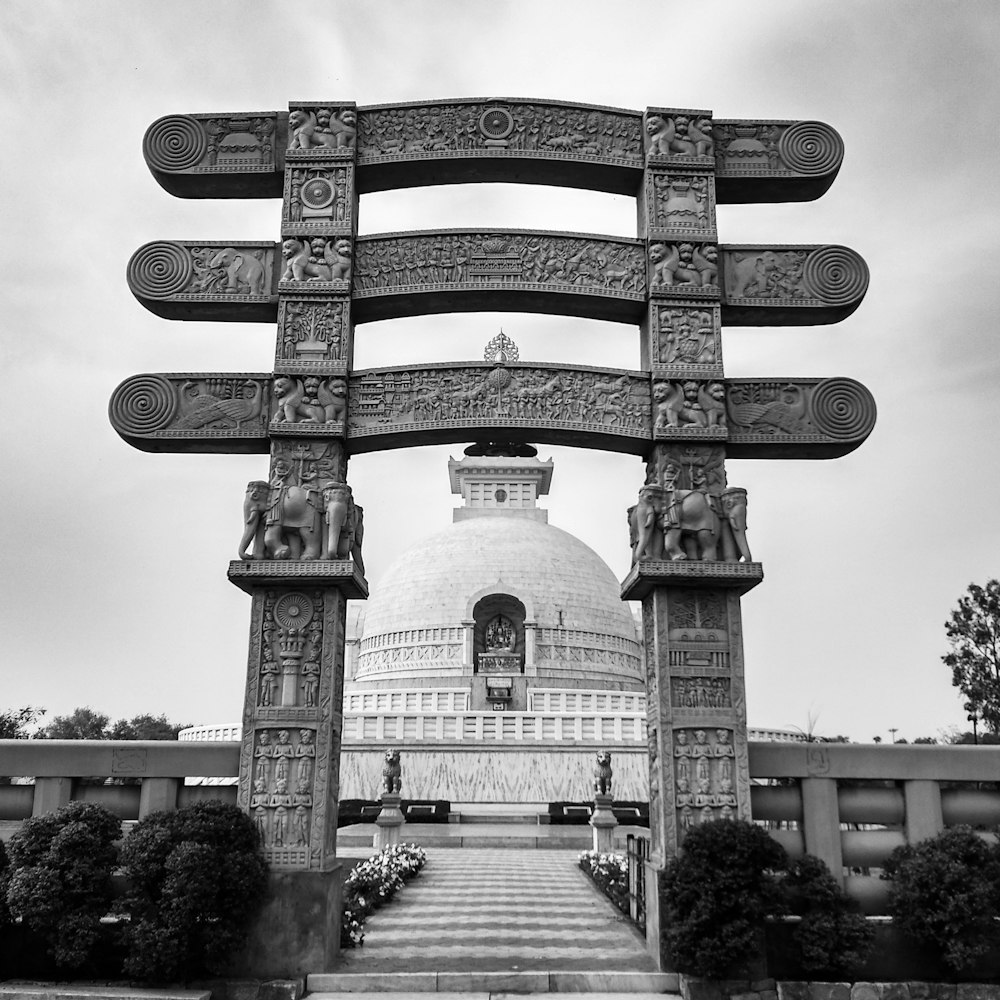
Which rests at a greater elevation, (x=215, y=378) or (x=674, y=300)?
(x=674, y=300)

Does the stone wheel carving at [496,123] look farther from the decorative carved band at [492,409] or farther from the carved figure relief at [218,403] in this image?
the carved figure relief at [218,403]

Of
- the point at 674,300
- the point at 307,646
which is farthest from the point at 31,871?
the point at 674,300

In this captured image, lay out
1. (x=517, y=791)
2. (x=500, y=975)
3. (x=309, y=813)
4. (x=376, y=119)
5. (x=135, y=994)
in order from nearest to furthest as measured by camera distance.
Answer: (x=135, y=994) → (x=500, y=975) → (x=309, y=813) → (x=376, y=119) → (x=517, y=791)

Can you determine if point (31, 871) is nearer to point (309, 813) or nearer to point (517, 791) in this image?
point (309, 813)

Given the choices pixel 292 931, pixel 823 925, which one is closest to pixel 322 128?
pixel 292 931

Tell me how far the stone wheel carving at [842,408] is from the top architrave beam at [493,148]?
2313mm

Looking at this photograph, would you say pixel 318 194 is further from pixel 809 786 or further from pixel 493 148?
pixel 809 786

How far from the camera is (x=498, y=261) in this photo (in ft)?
33.3

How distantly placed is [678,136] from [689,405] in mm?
3033

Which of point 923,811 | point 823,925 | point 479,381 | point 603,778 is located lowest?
point 823,925

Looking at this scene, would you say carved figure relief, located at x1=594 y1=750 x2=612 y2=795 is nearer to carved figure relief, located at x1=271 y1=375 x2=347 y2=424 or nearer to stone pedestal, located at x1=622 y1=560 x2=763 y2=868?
stone pedestal, located at x1=622 y1=560 x2=763 y2=868

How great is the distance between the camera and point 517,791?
26.5m

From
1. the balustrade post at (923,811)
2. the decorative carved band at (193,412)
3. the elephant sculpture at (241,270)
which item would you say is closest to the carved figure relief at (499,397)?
the decorative carved band at (193,412)

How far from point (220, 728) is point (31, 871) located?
24.1 metres
